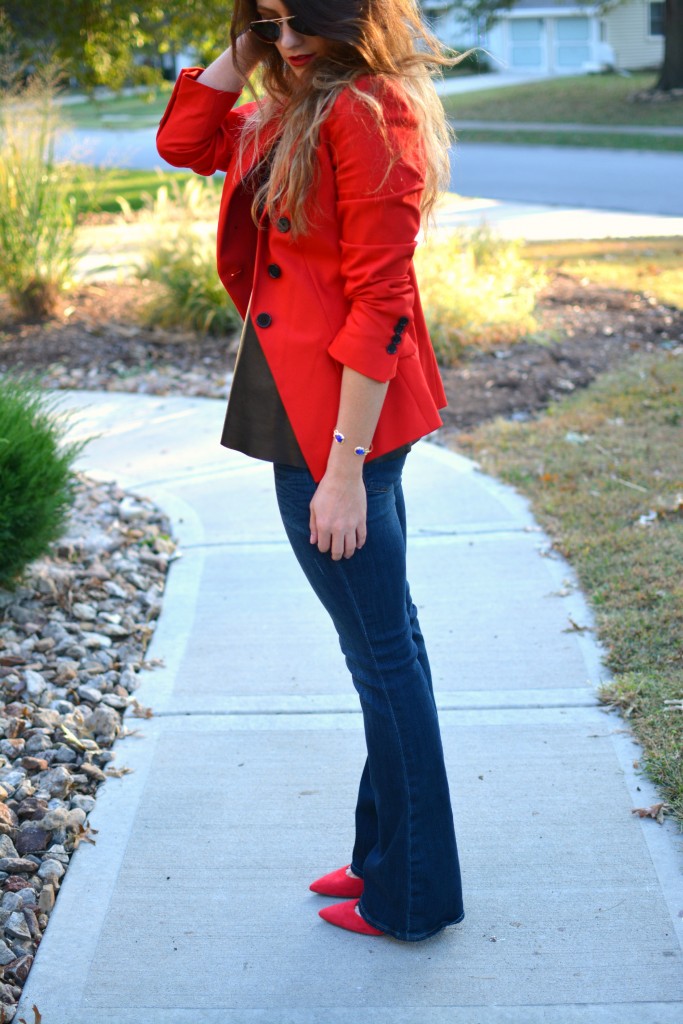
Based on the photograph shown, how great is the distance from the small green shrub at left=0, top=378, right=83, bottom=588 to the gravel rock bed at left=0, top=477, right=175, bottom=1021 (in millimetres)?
243

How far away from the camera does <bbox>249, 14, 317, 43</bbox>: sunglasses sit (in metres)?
1.80

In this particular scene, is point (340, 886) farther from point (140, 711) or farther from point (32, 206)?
point (32, 206)

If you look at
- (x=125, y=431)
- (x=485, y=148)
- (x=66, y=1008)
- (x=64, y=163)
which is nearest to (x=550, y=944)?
(x=66, y=1008)

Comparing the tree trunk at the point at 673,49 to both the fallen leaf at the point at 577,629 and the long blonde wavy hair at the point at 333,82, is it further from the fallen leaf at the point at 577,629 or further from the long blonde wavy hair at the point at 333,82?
the long blonde wavy hair at the point at 333,82

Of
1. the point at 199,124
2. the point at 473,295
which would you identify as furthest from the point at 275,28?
the point at 473,295

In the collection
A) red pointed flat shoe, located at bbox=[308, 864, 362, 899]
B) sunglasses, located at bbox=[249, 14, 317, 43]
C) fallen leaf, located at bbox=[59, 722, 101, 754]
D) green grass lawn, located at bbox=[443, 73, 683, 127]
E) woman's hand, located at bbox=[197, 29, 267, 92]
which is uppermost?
sunglasses, located at bbox=[249, 14, 317, 43]

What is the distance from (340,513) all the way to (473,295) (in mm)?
5677

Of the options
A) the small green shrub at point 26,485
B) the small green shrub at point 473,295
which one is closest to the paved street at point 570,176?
the small green shrub at point 473,295

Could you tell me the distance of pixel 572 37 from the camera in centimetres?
3953

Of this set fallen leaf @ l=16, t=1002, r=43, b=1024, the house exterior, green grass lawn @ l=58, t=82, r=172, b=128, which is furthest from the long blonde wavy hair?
the house exterior

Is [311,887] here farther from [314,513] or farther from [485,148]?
[485,148]

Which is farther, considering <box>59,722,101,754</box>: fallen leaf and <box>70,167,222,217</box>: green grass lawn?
<box>70,167,222,217</box>: green grass lawn

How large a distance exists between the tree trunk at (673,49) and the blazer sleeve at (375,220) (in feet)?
80.3

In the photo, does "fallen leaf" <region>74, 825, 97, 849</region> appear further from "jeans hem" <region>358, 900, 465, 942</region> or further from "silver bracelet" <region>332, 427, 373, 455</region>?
"silver bracelet" <region>332, 427, 373, 455</region>
